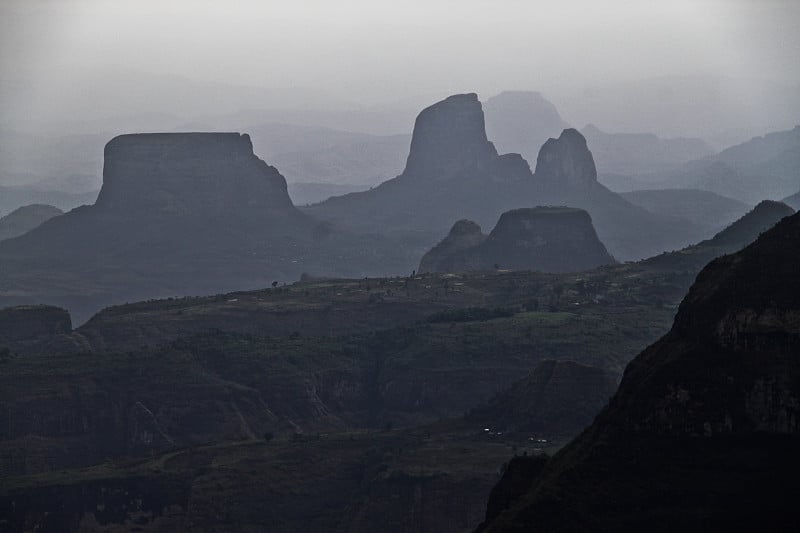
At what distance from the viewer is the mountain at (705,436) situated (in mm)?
62812

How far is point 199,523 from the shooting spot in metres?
123

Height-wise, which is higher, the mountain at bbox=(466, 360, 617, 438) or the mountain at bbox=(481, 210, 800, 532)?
the mountain at bbox=(481, 210, 800, 532)

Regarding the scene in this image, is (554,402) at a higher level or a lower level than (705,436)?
lower

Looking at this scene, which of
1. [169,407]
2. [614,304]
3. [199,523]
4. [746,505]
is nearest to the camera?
[746,505]

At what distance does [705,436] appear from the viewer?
6519 cm

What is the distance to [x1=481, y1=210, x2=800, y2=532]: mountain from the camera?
2473 inches

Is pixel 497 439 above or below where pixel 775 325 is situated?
below

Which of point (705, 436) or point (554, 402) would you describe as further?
point (554, 402)

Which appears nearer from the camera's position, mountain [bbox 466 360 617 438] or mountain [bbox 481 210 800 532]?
mountain [bbox 481 210 800 532]

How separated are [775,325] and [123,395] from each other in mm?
99472

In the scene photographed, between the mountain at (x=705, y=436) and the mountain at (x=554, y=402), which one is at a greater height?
the mountain at (x=705, y=436)

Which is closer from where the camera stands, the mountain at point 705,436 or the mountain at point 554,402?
the mountain at point 705,436

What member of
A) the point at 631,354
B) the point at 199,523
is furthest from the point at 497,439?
the point at 631,354

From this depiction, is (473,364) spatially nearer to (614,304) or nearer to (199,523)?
(614,304)
